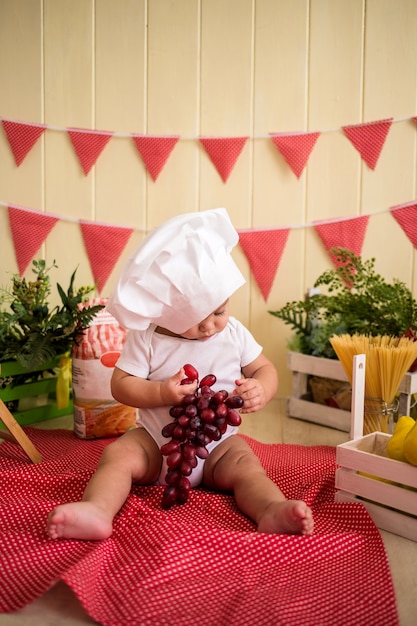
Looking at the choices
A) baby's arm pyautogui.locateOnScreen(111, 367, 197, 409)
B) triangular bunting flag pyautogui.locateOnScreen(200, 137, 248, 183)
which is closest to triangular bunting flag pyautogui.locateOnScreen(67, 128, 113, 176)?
triangular bunting flag pyautogui.locateOnScreen(200, 137, 248, 183)

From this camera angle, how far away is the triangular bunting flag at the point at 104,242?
213 cm

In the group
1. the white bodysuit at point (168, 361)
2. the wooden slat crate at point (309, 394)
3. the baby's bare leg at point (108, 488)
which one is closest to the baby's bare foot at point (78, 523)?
the baby's bare leg at point (108, 488)

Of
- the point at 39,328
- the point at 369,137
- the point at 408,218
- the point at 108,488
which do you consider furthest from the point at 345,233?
the point at 108,488

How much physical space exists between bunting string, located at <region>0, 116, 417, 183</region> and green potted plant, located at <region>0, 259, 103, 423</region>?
553mm

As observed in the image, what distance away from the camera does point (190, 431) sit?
110 centimetres

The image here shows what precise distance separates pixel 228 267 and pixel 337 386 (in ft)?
2.34

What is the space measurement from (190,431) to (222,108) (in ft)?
4.32

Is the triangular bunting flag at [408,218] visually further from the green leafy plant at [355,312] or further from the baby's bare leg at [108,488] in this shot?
A: the baby's bare leg at [108,488]

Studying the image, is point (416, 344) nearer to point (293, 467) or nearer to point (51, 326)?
point (293, 467)

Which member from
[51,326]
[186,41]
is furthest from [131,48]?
[51,326]

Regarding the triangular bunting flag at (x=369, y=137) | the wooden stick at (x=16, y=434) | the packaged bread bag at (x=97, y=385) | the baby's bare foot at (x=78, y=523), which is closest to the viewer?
the baby's bare foot at (x=78, y=523)

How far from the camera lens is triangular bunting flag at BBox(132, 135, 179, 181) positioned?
2084 mm

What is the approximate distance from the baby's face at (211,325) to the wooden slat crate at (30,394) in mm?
670

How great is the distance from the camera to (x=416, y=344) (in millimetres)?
1327
